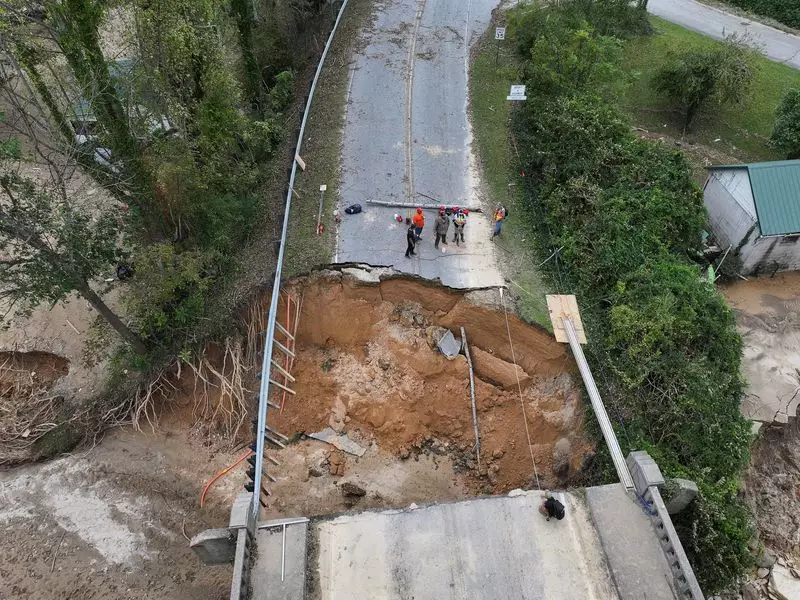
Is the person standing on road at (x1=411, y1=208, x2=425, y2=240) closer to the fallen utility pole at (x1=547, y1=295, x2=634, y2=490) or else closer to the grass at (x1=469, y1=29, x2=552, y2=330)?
the grass at (x1=469, y1=29, x2=552, y2=330)

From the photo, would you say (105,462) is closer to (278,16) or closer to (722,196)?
(278,16)

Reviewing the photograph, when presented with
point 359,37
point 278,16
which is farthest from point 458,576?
point 359,37

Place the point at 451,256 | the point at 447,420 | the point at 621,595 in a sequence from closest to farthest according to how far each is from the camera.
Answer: the point at 621,595 → the point at 447,420 → the point at 451,256

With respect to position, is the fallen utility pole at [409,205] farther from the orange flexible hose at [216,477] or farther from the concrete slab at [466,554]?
the concrete slab at [466,554]

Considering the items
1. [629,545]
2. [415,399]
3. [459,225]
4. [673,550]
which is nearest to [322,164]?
[459,225]

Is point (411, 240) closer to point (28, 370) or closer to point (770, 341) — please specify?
point (770, 341)

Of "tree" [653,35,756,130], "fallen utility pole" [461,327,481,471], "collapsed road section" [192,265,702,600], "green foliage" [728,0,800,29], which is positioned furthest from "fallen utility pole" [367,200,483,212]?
"green foliage" [728,0,800,29]
